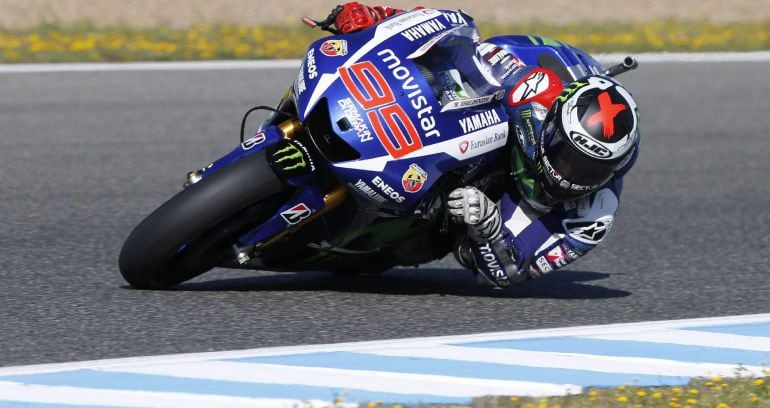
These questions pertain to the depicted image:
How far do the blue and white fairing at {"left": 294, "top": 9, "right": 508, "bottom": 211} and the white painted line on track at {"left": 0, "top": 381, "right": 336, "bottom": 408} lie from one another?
115 centimetres

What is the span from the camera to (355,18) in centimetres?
534

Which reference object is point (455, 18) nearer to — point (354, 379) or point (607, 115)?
point (607, 115)

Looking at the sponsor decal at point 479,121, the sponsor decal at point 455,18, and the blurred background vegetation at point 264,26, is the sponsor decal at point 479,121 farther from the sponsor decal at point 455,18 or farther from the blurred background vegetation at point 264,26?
the blurred background vegetation at point 264,26

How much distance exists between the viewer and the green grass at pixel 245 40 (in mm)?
12859

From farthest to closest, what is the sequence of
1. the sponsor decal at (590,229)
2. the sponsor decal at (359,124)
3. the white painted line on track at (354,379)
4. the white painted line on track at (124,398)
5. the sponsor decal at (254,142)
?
1. the sponsor decal at (590,229)
2. the sponsor decal at (254,142)
3. the sponsor decal at (359,124)
4. the white painted line on track at (354,379)
5. the white painted line on track at (124,398)

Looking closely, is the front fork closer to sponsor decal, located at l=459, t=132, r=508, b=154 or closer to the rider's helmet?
sponsor decal, located at l=459, t=132, r=508, b=154

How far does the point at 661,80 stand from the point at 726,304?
721cm

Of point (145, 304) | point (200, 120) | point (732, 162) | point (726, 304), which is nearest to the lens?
point (145, 304)

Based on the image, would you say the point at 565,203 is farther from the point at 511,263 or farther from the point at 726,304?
the point at 726,304

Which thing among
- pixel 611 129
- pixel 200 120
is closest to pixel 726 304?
pixel 611 129

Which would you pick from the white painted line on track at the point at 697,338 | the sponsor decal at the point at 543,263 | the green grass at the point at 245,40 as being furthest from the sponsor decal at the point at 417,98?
the green grass at the point at 245,40

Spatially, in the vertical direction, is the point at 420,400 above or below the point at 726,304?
above

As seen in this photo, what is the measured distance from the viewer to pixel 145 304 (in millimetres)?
5305

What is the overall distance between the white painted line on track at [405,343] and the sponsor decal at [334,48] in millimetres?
1062
